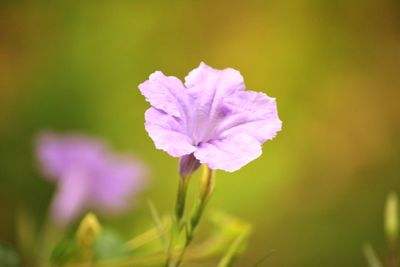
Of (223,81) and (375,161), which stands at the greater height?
(223,81)

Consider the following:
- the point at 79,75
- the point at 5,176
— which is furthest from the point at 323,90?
the point at 5,176

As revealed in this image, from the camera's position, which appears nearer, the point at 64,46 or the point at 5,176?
the point at 5,176

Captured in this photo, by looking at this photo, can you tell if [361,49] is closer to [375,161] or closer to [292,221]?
[375,161]

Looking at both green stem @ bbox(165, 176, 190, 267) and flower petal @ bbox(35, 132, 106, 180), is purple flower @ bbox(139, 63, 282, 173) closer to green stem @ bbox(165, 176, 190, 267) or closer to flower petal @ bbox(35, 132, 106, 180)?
green stem @ bbox(165, 176, 190, 267)

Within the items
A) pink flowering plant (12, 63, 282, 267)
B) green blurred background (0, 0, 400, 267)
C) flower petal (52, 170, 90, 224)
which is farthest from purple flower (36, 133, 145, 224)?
green blurred background (0, 0, 400, 267)

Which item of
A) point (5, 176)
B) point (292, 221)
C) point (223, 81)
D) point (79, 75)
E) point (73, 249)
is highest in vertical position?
point (223, 81)

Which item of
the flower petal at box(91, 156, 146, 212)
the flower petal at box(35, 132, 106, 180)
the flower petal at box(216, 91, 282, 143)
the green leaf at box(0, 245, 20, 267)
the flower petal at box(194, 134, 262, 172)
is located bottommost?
the flower petal at box(91, 156, 146, 212)
